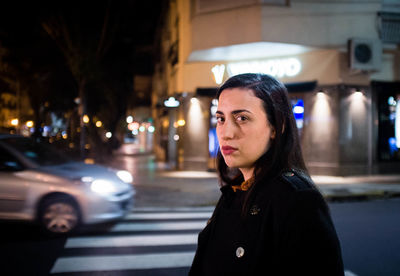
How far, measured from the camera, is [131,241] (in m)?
5.79

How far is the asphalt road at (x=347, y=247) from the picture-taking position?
14.7 ft

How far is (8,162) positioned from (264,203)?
618 cm

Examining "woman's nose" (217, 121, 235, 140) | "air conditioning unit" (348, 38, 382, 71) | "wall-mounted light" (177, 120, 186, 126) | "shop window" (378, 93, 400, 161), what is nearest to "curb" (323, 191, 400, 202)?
"shop window" (378, 93, 400, 161)

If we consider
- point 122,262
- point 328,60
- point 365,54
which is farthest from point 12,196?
point 365,54

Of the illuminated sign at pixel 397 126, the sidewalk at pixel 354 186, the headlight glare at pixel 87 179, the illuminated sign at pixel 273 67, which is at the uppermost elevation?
the illuminated sign at pixel 273 67

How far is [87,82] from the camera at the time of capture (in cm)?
1748

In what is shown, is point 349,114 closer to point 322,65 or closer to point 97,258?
point 322,65

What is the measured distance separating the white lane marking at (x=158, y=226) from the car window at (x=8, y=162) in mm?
2093

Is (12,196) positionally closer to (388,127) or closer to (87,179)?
(87,179)

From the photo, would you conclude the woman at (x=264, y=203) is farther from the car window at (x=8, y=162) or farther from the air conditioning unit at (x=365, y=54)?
the air conditioning unit at (x=365, y=54)

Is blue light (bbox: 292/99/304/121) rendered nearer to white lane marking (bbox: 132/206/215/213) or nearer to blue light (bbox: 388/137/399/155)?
blue light (bbox: 388/137/399/155)

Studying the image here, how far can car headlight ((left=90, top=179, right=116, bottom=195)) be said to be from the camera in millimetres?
6230

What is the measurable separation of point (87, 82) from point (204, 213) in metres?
12.0

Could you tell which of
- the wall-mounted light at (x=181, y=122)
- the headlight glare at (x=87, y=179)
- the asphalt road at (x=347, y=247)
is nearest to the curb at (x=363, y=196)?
the asphalt road at (x=347, y=247)
